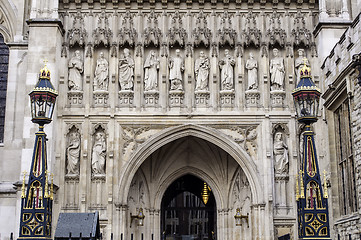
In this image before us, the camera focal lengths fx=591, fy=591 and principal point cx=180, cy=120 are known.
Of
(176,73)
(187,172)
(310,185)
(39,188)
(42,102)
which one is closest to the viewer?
(310,185)

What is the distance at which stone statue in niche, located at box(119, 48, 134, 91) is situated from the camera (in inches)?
780

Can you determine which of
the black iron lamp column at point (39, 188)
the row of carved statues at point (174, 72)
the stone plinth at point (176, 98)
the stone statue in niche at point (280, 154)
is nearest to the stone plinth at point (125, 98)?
the row of carved statues at point (174, 72)

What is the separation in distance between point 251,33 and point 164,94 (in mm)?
3629

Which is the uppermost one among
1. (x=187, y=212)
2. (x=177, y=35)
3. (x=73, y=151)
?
(x=177, y=35)

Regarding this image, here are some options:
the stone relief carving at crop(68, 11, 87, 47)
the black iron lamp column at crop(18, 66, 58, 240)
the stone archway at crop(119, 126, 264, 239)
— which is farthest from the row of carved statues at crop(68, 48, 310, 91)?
the black iron lamp column at crop(18, 66, 58, 240)

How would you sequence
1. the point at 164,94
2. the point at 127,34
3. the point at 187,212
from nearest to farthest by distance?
1. the point at 164,94
2. the point at 127,34
3. the point at 187,212

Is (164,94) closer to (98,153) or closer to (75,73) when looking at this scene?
(98,153)

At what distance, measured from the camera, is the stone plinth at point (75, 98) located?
1973 cm

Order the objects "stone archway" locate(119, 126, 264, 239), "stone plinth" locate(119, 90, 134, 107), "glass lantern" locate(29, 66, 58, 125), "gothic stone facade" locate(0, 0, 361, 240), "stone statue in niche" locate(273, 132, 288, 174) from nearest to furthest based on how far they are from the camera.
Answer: "glass lantern" locate(29, 66, 58, 125), "gothic stone facade" locate(0, 0, 361, 240), "stone statue in niche" locate(273, 132, 288, 174), "stone plinth" locate(119, 90, 134, 107), "stone archway" locate(119, 126, 264, 239)

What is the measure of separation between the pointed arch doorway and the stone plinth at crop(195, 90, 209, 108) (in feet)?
13.4

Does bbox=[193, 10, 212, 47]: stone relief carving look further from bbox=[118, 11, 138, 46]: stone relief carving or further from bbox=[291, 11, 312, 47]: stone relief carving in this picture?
bbox=[291, 11, 312, 47]: stone relief carving

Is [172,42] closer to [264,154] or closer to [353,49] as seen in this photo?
[264,154]

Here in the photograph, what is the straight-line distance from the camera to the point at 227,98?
19.8m

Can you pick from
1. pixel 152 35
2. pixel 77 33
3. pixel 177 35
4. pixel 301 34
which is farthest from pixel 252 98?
pixel 77 33
